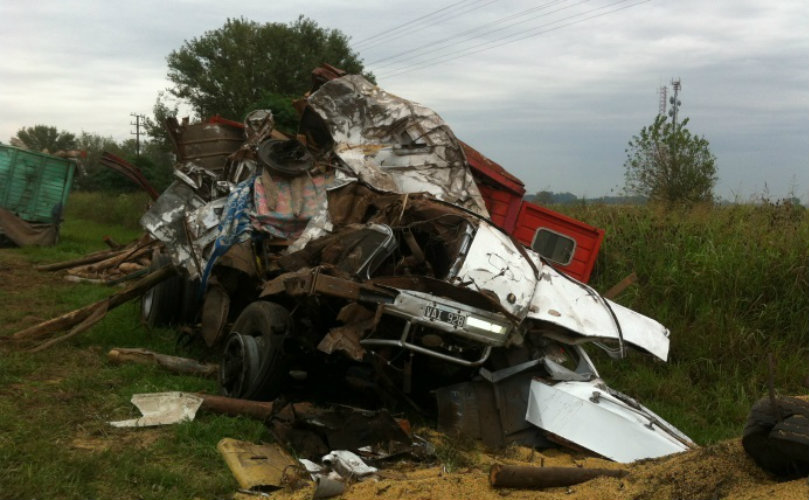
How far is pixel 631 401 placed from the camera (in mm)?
5188

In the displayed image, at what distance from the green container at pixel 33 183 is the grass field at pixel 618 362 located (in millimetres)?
6335

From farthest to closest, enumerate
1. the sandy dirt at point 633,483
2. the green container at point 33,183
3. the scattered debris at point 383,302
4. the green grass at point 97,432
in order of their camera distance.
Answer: the green container at point 33,183 → the scattered debris at point 383,302 → the green grass at point 97,432 → the sandy dirt at point 633,483

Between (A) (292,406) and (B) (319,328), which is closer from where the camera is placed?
(A) (292,406)

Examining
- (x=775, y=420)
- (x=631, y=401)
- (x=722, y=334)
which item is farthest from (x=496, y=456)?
(x=722, y=334)

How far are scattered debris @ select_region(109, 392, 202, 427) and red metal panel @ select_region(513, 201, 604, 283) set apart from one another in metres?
4.34

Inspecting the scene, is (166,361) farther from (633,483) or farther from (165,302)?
(633,483)

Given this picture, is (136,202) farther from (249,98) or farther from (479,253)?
(479,253)

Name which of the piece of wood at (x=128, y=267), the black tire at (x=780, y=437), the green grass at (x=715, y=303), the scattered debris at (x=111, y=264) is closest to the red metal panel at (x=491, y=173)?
the green grass at (x=715, y=303)

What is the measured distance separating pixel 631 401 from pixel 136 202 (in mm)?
25237

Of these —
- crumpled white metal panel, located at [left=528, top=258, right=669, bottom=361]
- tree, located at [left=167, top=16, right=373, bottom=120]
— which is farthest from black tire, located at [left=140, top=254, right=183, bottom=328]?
tree, located at [left=167, top=16, right=373, bottom=120]

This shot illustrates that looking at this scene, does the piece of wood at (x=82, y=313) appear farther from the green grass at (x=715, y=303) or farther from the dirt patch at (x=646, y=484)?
the green grass at (x=715, y=303)

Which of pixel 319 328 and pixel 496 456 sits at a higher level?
pixel 319 328

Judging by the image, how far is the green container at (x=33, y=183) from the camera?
57.7 ft

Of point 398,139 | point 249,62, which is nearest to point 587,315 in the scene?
point 398,139
